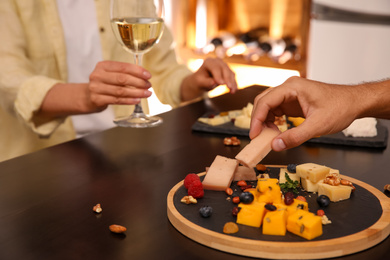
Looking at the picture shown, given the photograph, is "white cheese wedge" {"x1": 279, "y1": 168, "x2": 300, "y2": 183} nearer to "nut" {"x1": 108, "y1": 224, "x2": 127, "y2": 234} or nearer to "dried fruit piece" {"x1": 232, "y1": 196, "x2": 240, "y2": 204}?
"dried fruit piece" {"x1": 232, "y1": 196, "x2": 240, "y2": 204}

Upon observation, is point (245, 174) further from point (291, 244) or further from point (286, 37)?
point (286, 37)

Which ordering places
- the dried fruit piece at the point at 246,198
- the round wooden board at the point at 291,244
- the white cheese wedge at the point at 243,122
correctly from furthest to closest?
the white cheese wedge at the point at 243,122 → the dried fruit piece at the point at 246,198 → the round wooden board at the point at 291,244

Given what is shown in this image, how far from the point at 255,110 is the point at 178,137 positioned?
384 millimetres

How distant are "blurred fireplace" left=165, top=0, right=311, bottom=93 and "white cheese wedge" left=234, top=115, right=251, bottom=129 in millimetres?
2067

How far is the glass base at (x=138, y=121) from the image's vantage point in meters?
1.25

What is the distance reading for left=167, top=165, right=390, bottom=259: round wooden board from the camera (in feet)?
2.20

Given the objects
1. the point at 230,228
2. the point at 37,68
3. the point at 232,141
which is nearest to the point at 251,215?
the point at 230,228

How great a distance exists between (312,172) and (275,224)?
0.58ft

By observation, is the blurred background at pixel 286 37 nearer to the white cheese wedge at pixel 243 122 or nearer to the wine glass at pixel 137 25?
the white cheese wedge at pixel 243 122

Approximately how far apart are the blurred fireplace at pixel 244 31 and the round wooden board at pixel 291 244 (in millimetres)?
2645

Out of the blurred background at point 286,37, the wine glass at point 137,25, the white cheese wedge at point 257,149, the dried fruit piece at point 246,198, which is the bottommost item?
the blurred background at point 286,37

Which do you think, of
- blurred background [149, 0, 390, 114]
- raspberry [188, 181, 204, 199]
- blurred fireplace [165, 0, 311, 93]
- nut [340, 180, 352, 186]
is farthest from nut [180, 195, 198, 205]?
blurred fireplace [165, 0, 311, 93]

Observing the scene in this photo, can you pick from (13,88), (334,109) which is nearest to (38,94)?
(13,88)

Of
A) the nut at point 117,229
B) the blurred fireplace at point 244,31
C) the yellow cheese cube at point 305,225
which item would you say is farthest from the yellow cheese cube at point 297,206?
the blurred fireplace at point 244,31
